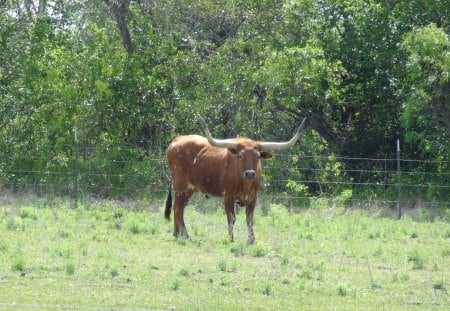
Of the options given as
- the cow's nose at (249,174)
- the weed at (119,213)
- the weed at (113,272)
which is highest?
the cow's nose at (249,174)

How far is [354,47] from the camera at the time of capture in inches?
974

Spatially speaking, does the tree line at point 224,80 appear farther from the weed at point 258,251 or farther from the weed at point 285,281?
the weed at point 285,281

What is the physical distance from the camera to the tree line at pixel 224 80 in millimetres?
23250

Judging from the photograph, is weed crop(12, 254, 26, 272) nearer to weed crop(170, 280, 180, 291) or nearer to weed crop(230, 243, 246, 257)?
weed crop(170, 280, 180, 291)

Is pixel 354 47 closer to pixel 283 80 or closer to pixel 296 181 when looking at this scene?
pixel 283 80

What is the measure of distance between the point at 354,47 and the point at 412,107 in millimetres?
3245

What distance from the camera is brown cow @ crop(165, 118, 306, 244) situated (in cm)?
1605

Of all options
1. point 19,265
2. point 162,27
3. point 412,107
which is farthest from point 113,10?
point 19,265

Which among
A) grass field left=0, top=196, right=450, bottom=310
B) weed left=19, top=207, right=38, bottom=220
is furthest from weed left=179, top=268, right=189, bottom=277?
weed left=19, top=207, right=38, bottom=220

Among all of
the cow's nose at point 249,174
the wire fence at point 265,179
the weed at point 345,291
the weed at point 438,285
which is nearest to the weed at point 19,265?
the weed at point 345,291

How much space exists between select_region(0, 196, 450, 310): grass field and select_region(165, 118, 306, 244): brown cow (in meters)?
0.51

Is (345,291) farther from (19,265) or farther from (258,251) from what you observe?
(19,265)

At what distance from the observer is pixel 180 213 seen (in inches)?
650

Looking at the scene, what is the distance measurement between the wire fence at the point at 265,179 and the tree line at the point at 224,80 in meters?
0.12
